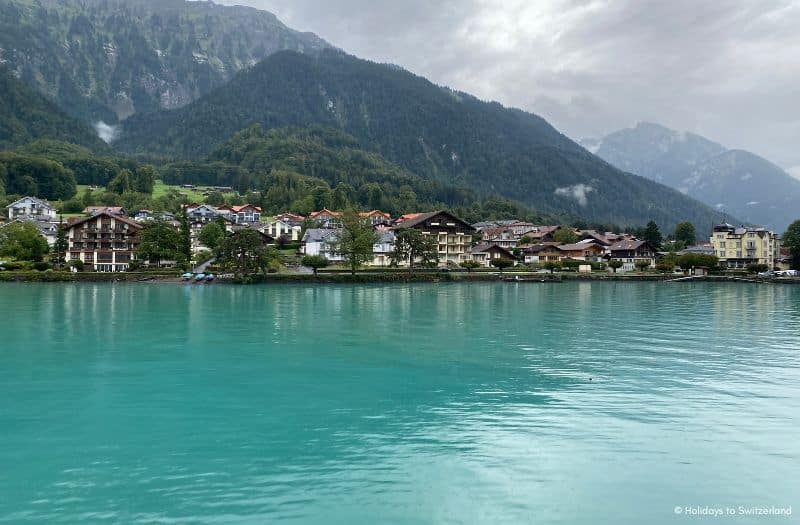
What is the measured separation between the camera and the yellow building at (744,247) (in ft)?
302

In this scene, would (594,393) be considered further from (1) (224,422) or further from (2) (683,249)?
(2) (683,249)

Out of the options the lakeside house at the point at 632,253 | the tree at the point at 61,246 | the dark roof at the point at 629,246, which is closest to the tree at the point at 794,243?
the lakeside house at the point at 632,253

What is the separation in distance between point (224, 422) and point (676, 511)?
9.37 meters

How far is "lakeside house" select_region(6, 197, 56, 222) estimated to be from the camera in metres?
96.8

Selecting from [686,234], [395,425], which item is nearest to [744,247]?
[686,234]

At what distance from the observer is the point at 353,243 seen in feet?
233

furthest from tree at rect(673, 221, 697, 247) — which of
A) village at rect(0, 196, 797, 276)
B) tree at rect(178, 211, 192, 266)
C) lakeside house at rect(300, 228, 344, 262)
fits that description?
tree at rect(178, 211, 192, 266)

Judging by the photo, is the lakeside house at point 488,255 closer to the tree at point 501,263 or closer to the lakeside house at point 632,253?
the tree at point 501,263

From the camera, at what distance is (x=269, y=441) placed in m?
12.0

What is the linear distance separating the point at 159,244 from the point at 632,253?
70944mm

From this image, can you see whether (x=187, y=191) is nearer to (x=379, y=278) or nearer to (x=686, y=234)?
(x=379, y=278)

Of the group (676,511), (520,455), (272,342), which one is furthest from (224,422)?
(272,342)

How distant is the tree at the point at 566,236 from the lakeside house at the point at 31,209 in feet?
289

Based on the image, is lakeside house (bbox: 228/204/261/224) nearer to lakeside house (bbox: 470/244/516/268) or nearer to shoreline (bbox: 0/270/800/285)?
shoreline (bbox: 0/270/800/285)
